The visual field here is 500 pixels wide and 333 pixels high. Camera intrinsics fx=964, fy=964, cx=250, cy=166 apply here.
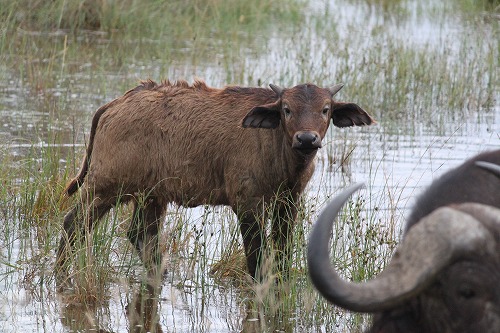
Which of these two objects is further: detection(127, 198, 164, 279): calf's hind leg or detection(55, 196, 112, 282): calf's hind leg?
detection(127, 198, 164, 279): calf's hind leg

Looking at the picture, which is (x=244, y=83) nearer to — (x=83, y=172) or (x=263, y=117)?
(x=83, y=172)

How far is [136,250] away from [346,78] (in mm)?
6394

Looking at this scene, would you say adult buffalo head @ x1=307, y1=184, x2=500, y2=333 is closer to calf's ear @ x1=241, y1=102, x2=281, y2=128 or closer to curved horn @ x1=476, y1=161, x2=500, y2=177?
curved horn @ x1=476, y1=161, x2=500, y2=177

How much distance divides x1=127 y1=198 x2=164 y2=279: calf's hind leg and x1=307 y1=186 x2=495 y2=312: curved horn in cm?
330

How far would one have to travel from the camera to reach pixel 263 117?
284 inches

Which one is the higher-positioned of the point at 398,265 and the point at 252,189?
the point at 252,189

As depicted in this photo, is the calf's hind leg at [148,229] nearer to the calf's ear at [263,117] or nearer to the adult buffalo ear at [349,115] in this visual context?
the calf's ear at [263,117]

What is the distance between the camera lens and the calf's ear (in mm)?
7152

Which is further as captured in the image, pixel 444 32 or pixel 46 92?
pixel 444 32

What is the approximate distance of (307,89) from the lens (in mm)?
7125

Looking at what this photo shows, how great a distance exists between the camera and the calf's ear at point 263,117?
715cm

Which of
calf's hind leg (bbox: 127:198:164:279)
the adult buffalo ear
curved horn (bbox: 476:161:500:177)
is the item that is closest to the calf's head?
the adult buffalo ear

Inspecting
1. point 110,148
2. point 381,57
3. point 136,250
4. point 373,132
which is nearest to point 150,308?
point 136,250

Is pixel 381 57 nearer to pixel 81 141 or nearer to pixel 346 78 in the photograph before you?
pixel 346 78
